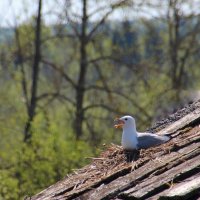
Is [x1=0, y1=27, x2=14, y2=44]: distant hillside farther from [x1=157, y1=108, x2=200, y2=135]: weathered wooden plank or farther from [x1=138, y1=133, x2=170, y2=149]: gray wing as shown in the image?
[x1=138, y1=133, x2=170, y2=149]: gray wing

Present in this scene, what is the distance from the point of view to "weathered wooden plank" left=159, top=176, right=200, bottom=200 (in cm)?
567

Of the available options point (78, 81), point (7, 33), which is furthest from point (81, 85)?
point (7, 33)

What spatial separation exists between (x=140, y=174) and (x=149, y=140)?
1.01 meters

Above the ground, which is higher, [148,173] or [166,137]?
[166,137]

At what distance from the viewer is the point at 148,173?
6680mm

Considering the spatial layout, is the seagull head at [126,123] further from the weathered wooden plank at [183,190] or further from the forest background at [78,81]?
the forest background at [78,81]

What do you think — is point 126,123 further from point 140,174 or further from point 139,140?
point 140,174

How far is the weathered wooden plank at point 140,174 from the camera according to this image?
6.58m

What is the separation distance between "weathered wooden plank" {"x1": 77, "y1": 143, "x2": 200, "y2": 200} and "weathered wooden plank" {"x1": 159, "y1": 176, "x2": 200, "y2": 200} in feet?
2.17

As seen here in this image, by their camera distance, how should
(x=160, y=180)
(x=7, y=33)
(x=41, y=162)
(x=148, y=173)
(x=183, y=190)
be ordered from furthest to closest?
(x=7, y=33) < (x=41, y=162) < (x=148, y=173) < (x=160, y=180) < (x=183, y=190)

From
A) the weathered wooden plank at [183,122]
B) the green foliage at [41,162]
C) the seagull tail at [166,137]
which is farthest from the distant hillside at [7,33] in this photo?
the seagull tail at [166,137]

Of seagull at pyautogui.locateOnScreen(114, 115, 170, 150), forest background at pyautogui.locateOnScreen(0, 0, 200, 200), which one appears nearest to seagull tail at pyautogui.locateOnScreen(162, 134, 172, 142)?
seagull at pyautogui.locateOnScreen(114, 115, 170, 150)

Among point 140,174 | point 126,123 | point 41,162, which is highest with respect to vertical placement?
point 126,123

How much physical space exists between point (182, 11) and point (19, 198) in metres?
12.2
